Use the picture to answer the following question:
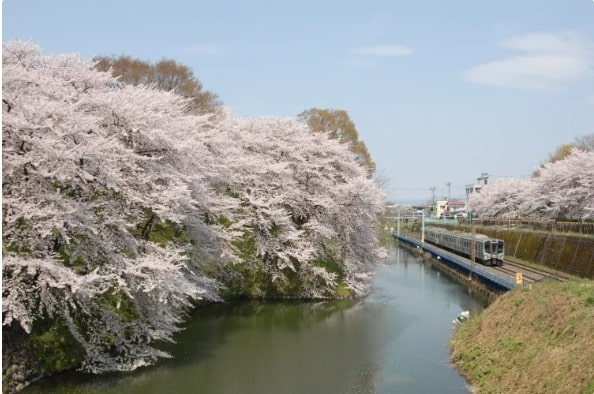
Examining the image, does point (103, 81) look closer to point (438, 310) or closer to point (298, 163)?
point (298, 163)

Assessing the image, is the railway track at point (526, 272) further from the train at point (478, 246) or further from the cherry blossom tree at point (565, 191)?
the cherry blossom tree at point (565, 191)

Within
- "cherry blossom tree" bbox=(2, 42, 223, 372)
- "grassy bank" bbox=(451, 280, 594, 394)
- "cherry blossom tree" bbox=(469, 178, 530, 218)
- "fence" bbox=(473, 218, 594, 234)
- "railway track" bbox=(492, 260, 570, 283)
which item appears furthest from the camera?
"cherry blossom tree" bbox=(469, 178, 530, 218)

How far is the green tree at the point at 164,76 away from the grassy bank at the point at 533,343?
24.7 metres

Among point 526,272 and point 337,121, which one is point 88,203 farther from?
Result: point 337,121

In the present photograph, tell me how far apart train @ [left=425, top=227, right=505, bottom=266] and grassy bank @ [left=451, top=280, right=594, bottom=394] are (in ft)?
55.7

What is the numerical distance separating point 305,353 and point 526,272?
60.2ft

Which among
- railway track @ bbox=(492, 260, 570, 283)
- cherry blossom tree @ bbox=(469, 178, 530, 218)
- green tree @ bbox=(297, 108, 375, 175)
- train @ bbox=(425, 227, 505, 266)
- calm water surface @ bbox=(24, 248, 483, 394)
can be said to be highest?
green tree @ bbox=(297, 108, 375, 175)

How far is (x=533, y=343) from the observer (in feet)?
45.6

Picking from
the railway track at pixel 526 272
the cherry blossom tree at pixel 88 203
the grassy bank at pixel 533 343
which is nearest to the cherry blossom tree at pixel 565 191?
the railway track at pixel 526 272

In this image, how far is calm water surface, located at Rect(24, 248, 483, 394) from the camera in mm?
13805

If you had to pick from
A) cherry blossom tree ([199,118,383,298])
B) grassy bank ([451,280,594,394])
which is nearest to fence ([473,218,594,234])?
cherry blossom tree ([199,118,383,298])

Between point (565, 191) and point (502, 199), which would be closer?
point (565, 191)

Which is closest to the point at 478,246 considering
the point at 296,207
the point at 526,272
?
the point at 526,272

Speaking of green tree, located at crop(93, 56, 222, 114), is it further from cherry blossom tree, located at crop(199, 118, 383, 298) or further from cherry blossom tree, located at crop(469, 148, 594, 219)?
cherry blossom tree, located at crop(469, 148, 594, 219)
